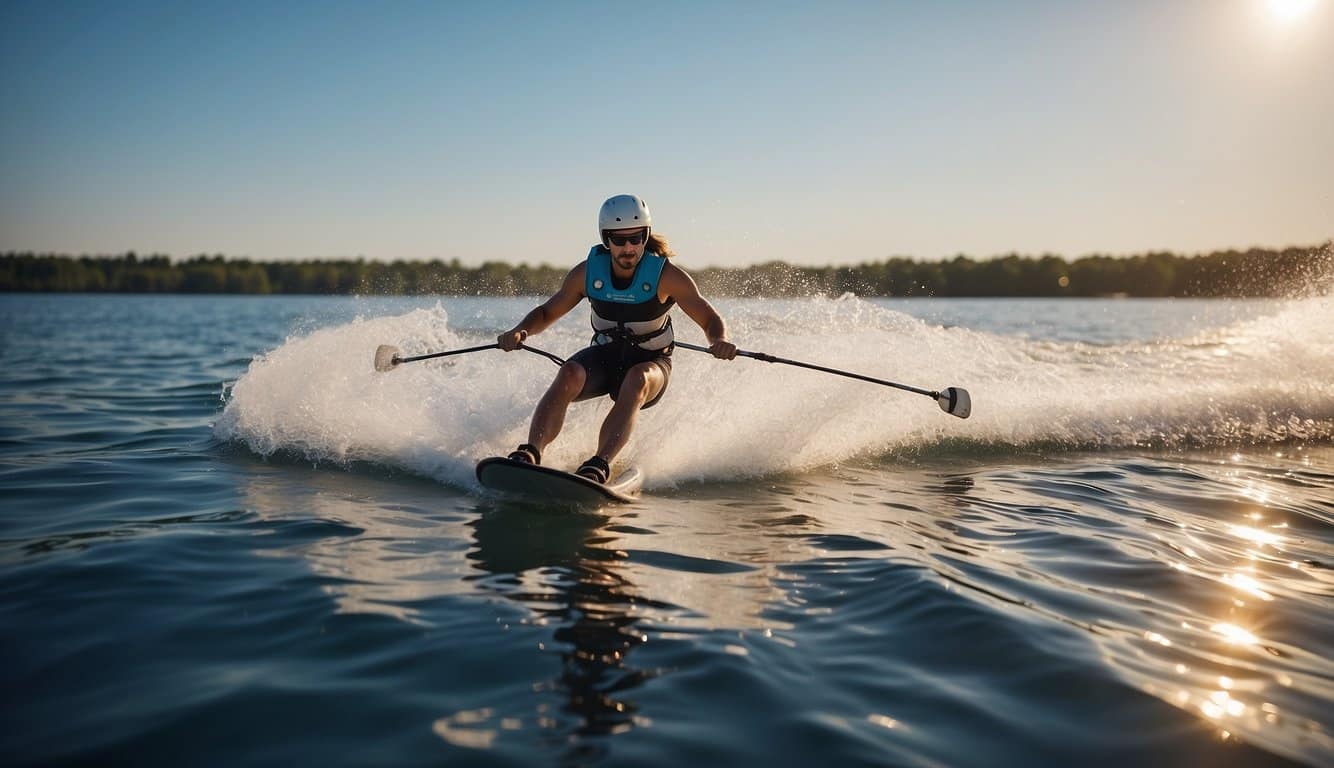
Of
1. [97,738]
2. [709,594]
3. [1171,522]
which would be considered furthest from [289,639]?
[1171,522]

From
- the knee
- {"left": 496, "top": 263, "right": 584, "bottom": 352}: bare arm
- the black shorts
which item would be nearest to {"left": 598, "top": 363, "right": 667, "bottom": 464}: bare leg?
the knee

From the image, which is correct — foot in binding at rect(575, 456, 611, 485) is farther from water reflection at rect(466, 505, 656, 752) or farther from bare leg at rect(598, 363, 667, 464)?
water reflection at rect(466, 505, 656, 752)

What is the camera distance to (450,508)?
19.8ft

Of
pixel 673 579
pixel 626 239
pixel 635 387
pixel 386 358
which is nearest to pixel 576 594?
pixel 673 579

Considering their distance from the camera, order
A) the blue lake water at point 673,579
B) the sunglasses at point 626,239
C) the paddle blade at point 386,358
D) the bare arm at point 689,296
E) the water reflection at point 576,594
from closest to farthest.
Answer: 1. the blue lake water at point 673,579
2. the water reflection at point 576,594
3. the sunglasses at point 626,239
4. the bare arm at point 689,296
5. the paddle blade at point 386,358

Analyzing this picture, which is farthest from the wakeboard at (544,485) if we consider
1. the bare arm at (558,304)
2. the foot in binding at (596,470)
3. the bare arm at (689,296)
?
the bare arm at (689,296)

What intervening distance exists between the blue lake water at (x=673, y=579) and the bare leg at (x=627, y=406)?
485mm

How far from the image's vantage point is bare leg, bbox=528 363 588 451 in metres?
6.34

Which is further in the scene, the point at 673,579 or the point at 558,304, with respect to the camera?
the point at 558,304

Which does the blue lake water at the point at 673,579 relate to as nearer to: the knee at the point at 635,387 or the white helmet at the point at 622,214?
the knee at the point at 635,387

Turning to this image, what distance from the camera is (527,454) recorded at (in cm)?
603

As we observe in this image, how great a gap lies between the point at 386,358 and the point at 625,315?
209 centimetres

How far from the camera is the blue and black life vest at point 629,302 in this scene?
7098mm

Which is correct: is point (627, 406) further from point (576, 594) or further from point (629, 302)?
point (576, 594)
